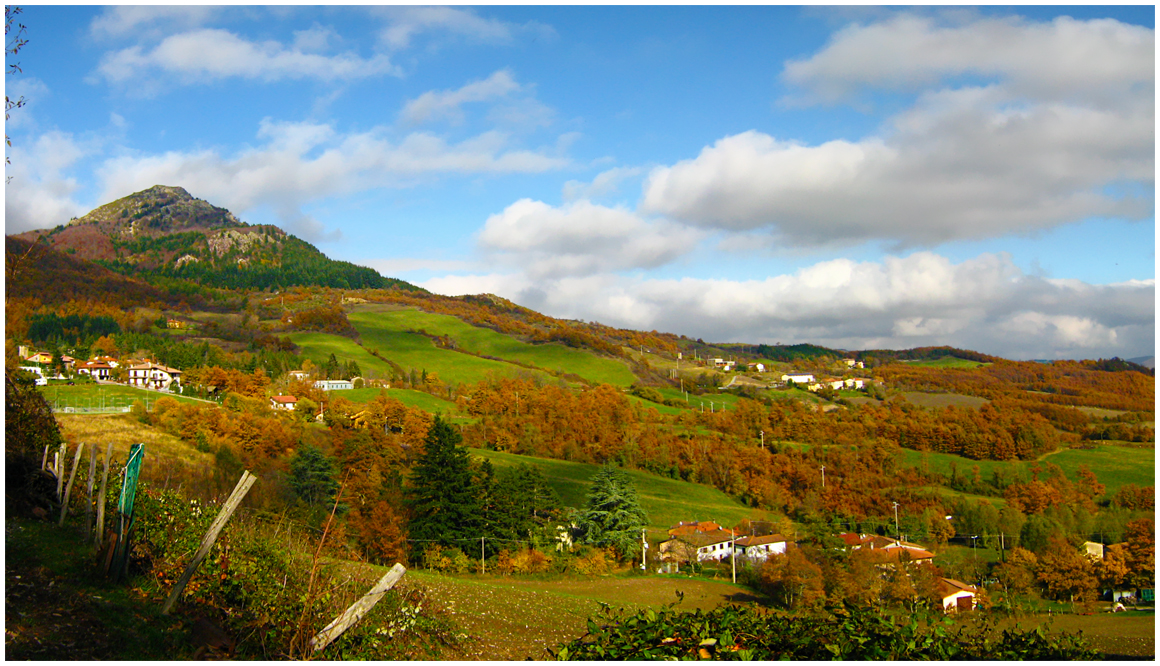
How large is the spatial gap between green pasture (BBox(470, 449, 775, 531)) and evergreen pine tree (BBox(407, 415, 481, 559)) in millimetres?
19275

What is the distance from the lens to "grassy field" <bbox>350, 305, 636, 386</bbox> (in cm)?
13538

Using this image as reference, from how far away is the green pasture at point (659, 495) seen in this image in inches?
2466

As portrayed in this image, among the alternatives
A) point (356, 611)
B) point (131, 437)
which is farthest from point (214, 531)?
point (131, 437)

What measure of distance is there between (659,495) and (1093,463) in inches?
2600

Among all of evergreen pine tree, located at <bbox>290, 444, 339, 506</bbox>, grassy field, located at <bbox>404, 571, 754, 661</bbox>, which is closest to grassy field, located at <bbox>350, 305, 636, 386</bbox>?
evergreen pine tree, located at <bbox>290, 444, 339, 506</bbox>

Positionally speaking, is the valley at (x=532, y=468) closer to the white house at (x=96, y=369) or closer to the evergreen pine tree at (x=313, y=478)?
the evergreen pine tree at (x=313, y=478)

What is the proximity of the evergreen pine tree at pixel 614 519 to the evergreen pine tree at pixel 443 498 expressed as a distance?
32.3 feet

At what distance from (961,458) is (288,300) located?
535ft

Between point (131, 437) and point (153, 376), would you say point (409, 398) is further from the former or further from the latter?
point (131, 437)

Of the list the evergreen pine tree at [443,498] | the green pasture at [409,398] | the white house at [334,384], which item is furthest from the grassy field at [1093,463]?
the white house at [334,384]

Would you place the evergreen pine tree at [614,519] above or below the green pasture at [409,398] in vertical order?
below

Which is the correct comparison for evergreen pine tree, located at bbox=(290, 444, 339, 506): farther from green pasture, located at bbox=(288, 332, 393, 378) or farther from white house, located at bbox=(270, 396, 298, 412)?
green pasture, located at bbox=(288, 332, 393, 378)

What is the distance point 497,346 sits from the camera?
147875mm

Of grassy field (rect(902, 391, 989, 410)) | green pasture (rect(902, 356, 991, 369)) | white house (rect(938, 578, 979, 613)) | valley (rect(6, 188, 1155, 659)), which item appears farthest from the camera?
green pasture (rect(902, 356, 991, 369))
